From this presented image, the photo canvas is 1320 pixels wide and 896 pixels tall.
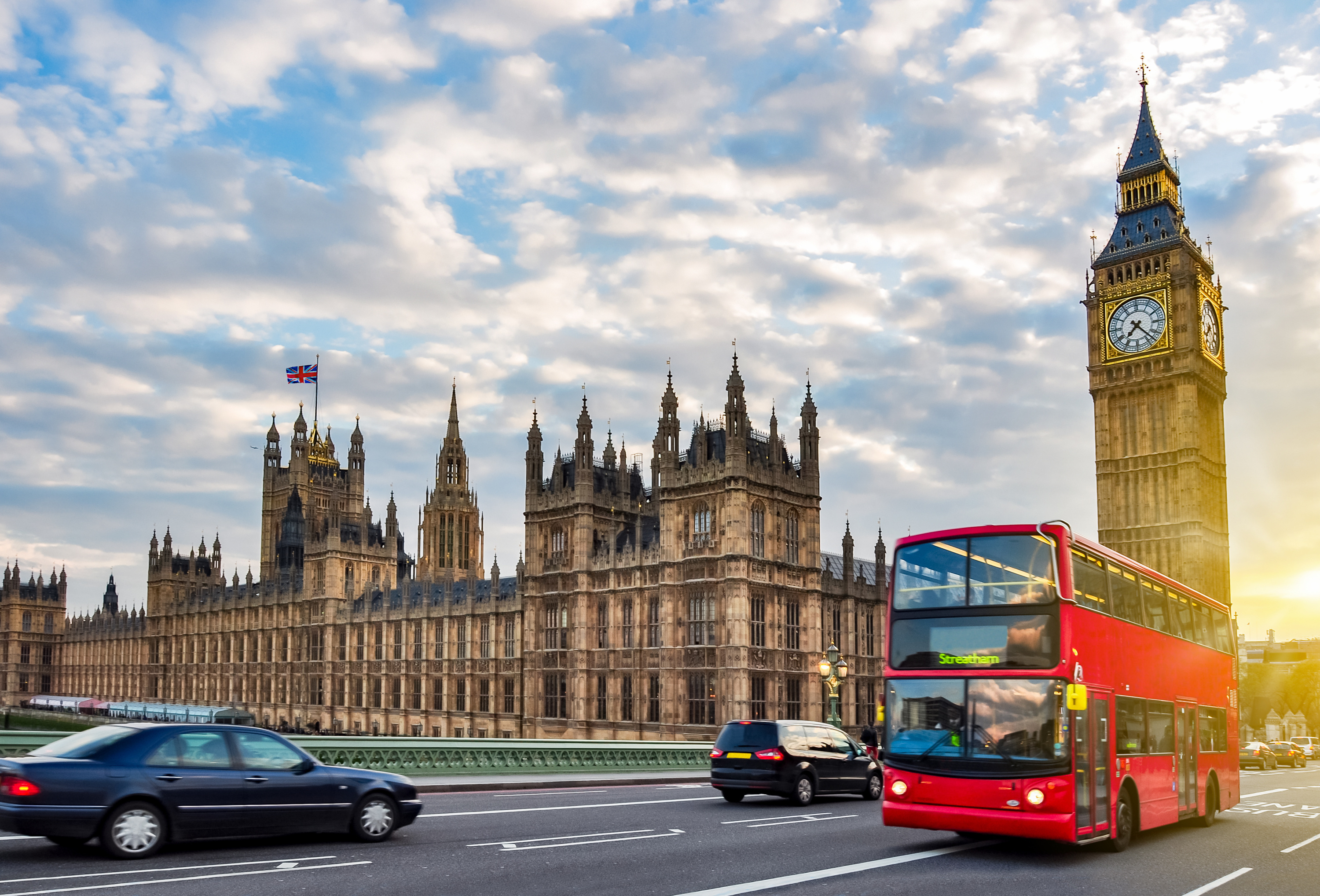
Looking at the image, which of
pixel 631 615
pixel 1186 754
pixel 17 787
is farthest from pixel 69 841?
pixel 631 615

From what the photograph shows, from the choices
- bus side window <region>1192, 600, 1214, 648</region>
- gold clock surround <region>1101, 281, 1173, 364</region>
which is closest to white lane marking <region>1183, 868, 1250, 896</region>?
bus side window <region>1192, 600, 1214, 648</region>

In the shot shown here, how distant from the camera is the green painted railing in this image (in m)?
22.8

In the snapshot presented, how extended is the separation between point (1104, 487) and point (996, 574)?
272 ft

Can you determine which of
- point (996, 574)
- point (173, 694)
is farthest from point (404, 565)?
point (996, 574)

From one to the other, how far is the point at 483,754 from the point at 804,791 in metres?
8.74

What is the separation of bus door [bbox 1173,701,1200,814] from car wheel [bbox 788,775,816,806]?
22.3ft

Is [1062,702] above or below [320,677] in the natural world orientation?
above

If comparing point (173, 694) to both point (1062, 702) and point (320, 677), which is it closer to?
point (320, 677)

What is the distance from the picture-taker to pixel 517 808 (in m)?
19.0

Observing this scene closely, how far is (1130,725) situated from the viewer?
49.5 ft

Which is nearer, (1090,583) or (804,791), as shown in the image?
(1090,583)

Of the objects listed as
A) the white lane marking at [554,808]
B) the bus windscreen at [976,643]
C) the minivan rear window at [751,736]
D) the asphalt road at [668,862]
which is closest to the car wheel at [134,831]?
the asphalt road at [668,862]

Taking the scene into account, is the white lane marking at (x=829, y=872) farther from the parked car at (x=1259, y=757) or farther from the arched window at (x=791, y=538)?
the parked car at (x=1259, y=757)

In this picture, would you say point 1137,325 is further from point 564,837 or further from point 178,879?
point 178,879
